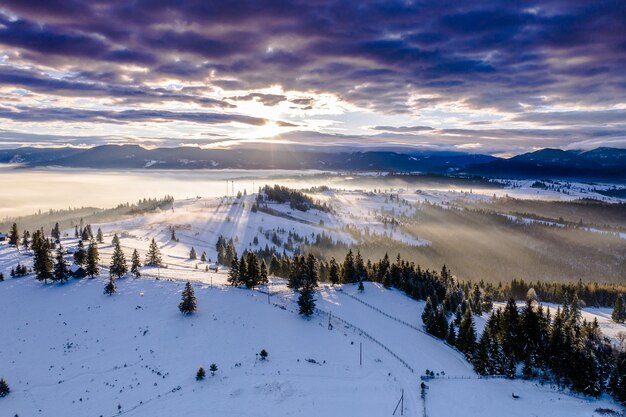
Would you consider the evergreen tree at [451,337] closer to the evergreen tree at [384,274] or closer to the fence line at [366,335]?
the fence line at [366,335]

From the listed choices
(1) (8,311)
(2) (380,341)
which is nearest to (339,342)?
(2) (380,341)

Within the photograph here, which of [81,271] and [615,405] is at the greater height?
[81,271]

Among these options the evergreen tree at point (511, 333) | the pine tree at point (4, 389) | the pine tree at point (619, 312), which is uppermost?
the evergreen tree at point (511, 333)

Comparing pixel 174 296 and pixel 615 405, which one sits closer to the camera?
pixel 615 405

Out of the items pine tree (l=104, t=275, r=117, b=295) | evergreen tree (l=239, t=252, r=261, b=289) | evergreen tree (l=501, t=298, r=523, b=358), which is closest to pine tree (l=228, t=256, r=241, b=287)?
evergreen tree (l=239, t=252, r=261, b=289)

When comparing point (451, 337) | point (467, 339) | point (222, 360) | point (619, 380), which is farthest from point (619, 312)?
point (222, 360)

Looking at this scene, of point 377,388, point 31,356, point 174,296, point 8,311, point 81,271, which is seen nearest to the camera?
point 377,388

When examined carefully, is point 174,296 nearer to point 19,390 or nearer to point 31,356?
point 31,356

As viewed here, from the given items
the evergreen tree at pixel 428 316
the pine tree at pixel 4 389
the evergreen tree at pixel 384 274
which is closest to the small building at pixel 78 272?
the pine tree at pixel 4 389

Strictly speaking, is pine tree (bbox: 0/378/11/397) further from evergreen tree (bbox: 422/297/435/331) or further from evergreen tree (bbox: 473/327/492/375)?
evergreen tree (bbox: 422/297/435/331)
